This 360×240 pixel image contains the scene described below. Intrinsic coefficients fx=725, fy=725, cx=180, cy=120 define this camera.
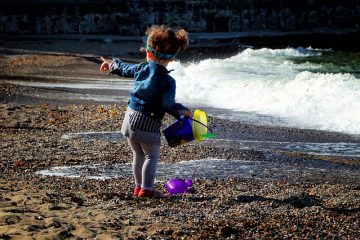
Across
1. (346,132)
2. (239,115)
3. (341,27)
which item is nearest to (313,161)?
(346,132)

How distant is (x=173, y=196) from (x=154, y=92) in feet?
3.25

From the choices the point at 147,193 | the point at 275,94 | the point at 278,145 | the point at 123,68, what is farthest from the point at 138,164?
the point at 275,94

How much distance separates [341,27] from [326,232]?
41010 mm

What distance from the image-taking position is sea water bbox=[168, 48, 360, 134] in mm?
12852

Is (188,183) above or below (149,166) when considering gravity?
below

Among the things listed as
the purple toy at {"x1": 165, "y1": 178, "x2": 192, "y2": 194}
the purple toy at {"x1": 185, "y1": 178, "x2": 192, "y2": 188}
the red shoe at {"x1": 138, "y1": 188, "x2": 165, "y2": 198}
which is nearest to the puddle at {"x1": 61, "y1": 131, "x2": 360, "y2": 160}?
the purple toy at {"x1": 185, "y1": 178, "x2": 192, "y2": 188}

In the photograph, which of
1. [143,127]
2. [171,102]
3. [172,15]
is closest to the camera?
[171,102]

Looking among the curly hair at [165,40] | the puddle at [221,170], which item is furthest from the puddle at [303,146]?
the curly hair at [165,40]

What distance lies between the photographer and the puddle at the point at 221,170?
7688 millimetres

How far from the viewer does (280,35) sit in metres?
40.8

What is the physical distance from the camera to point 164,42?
6.36 metres

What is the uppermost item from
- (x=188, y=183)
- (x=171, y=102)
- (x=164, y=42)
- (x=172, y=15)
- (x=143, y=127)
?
(x=164, y=42)

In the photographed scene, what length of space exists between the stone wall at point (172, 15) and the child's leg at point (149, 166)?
32.4m

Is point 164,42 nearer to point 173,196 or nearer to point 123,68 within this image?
point 123,68
